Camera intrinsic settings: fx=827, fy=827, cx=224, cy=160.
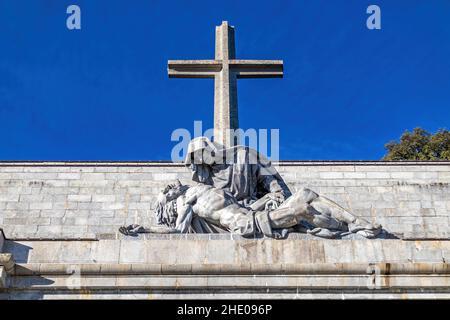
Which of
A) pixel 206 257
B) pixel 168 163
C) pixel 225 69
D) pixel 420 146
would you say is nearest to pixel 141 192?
pixel 168 163

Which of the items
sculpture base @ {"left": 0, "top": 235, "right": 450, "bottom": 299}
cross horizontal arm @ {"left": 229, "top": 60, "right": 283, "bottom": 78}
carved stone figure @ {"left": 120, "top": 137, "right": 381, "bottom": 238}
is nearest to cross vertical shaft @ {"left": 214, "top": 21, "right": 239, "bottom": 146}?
cross horizontal arm @ {"left": 229, "top": 60, "right": 283, "bottom": 78}

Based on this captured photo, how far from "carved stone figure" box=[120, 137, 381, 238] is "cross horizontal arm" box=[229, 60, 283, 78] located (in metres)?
3.07

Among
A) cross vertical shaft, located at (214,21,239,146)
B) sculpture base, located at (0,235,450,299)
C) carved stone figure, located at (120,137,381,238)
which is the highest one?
cross vertical shaft, located at (214,21,239,146)

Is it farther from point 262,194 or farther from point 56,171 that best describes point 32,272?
point 262,194

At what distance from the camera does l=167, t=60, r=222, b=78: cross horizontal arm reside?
64.0ft

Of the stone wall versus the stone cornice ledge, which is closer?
the stone wall

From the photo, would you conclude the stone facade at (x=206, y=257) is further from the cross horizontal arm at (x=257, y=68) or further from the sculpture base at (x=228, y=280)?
the cross horizontal arm at (x=257, y=68)

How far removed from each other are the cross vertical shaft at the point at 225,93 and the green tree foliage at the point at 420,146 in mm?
11292

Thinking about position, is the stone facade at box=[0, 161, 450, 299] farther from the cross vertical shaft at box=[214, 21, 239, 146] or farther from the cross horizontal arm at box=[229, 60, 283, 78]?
the cross horizontal arm at box=[229, 60, 283, 78]

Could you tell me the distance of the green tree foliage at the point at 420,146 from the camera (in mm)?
29328

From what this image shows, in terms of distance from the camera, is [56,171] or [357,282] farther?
[56,171]
